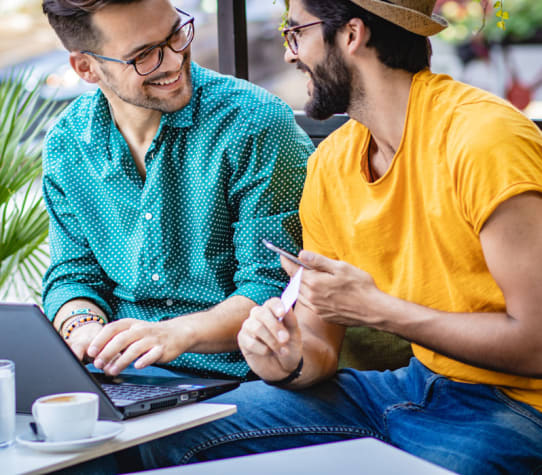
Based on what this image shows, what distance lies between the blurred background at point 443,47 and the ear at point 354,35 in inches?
231

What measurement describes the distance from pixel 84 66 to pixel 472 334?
1237 mm

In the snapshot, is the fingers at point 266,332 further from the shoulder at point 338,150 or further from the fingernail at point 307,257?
the shoulder at point 338,150

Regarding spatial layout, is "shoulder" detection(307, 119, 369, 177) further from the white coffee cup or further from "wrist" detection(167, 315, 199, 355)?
the white coffee cup

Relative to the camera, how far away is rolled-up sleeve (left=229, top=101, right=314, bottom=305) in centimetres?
175

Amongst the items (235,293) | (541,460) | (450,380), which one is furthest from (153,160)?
(541,460)

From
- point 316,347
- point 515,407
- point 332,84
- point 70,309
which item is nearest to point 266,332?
point 316,347

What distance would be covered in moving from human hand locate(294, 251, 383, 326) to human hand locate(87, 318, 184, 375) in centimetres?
30

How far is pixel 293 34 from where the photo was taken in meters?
1.62

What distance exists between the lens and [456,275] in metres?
1.40

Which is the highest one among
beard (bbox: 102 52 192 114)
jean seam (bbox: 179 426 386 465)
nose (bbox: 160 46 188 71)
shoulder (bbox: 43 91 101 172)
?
nose (bbox: 160 46 188 71)

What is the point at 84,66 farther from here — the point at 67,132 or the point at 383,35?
the point at 383,35

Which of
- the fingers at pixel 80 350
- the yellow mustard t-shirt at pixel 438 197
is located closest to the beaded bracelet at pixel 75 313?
the fingers at pixel 80 350

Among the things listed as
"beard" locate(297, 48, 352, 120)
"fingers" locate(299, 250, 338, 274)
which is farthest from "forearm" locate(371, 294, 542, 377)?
"beard" locate(297, 48, 352, 120)

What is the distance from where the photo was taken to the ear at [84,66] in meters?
1.92
